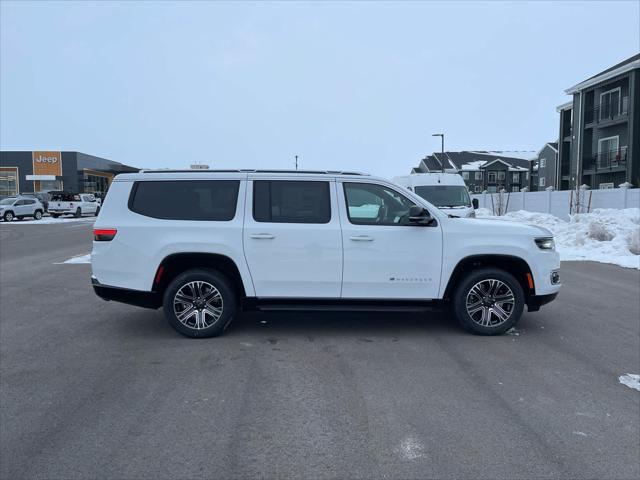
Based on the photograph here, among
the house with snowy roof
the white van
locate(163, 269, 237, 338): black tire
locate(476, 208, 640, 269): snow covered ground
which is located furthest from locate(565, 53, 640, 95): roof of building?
the house with snowy roof

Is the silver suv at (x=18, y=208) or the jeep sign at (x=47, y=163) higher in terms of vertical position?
the jeep sign at (x=47, y=163)

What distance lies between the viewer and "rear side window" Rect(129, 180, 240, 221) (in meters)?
6.58

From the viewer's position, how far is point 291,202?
661 cm

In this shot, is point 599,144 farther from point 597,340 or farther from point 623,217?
point 597,340

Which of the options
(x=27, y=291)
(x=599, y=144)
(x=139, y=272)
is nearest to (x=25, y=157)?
(x=599, y=144)

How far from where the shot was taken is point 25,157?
219 feet

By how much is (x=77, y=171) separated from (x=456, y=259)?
6931cm

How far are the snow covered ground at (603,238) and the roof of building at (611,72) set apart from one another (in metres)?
19.5

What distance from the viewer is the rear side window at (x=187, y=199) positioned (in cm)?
658

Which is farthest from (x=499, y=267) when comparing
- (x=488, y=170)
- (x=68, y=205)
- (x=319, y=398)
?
(x=488, y=170)

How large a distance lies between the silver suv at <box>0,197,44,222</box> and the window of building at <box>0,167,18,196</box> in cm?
2897

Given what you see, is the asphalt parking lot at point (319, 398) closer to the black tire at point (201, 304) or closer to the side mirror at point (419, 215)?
the black tire at point (201, 304)

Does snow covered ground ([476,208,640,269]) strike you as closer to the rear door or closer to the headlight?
the headlight

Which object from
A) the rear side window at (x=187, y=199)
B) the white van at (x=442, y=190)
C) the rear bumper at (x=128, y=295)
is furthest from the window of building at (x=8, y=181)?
the rear side window at (x=187, y=199)
